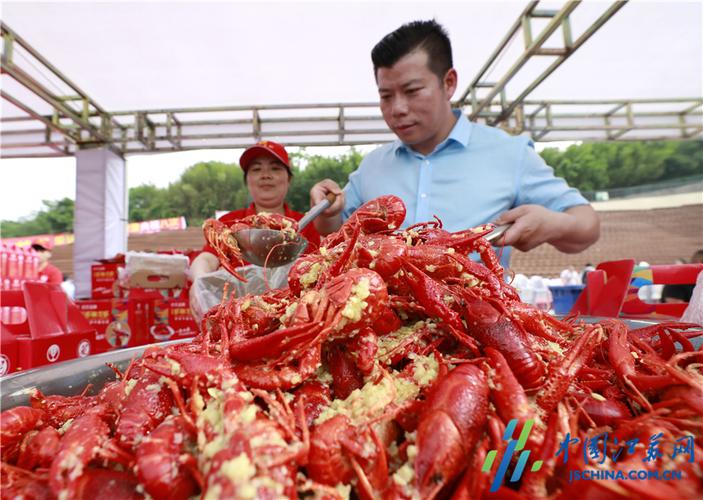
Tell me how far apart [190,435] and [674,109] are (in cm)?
1092

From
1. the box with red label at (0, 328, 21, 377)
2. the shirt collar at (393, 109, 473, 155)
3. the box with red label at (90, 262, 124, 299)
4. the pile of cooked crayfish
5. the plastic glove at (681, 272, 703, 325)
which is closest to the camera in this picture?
the pile of cooked crayfish

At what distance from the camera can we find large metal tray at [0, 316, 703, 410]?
1.19 meters

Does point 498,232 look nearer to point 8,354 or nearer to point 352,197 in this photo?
point 352,197

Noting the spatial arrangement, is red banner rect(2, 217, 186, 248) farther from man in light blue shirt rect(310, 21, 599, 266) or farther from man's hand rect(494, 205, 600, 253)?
man's hand rect(494, 205, 600, 253)

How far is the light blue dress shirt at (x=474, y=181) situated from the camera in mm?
2699

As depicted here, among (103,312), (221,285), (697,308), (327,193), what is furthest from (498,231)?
(103,312)

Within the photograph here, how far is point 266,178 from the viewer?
3590 millimetres

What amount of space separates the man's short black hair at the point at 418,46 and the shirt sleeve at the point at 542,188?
87 cm

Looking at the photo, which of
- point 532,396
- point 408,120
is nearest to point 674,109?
point 408,120

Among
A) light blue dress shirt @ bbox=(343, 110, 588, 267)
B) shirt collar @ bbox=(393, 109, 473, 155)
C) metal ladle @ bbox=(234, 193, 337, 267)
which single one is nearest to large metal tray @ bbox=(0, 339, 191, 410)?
metal ladle @ bbox=(234, 193, 337, 267)

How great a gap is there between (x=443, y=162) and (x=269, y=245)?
62.2 inches

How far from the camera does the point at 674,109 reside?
826cm

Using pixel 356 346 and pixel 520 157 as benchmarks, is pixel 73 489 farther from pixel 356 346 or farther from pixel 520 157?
pixel 520 157

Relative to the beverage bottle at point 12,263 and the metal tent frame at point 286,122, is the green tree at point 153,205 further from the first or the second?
the beverage bottle at point 12,263
